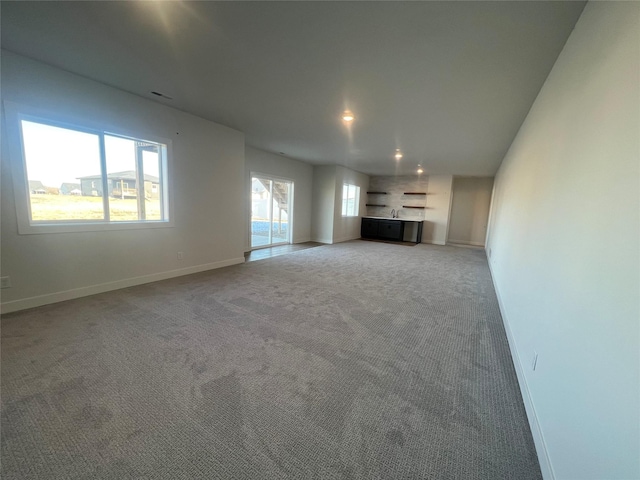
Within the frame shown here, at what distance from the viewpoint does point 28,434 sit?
4.33ft

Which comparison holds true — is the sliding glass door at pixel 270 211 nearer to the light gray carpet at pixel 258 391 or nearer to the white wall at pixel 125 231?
the white wall at pixel 125 231

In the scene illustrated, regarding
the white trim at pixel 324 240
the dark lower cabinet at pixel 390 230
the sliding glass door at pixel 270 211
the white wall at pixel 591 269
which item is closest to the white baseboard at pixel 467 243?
the dark lower cabinet at pixel 390 230

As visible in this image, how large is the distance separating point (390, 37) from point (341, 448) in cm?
278

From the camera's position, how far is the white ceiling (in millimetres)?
1760

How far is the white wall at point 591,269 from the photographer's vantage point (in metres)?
0.82

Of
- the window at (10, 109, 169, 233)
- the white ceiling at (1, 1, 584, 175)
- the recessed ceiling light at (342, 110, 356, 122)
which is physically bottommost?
the window at (10, 109, 169, 233)

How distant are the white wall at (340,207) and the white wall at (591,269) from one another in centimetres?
622

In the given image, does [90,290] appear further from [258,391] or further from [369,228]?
[369,228]

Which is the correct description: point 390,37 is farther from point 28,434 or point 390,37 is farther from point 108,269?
point 108,269

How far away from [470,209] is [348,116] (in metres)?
7.34

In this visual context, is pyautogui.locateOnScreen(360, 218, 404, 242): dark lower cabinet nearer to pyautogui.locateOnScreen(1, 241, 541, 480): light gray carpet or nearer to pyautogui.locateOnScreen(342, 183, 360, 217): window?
pyautogui.locateOnScreen(342, 183, 360, 217): window

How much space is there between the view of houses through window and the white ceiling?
73 cm

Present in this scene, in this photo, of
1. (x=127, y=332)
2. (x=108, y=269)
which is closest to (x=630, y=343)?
(x=127, y=332)

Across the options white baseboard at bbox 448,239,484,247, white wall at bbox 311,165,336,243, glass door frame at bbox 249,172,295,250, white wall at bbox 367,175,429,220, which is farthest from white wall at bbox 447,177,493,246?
glass door frame at bbox 249,172,295,250
